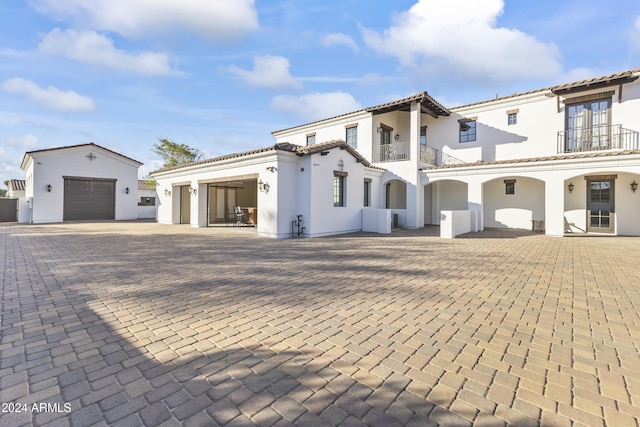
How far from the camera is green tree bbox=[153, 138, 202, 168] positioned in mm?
33094

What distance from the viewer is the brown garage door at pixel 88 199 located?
20312 mm

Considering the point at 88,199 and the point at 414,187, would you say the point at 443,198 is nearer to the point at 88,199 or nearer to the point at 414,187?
the point at 414,187

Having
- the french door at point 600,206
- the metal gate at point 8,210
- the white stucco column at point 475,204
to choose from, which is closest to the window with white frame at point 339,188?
the white stucco column at point 475,204

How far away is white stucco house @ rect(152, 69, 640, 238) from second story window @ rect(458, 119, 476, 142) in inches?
2.3

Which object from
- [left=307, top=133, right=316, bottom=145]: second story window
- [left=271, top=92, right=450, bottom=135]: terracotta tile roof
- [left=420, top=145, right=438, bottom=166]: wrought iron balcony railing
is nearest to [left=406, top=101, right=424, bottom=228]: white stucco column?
[left=271, top=92, right=450, bottom=135]: terracotta tile roof

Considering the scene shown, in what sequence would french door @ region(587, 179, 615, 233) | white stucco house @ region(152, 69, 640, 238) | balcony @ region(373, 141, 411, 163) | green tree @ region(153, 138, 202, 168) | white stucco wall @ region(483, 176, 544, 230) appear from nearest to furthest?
white stucco house @ region(152, 69, 640, 238) < french door @ region(587, 179, 615, 233) < white stucco wall @ region(483, 176, 544, 230) < balcony @ region(373, 141, 411, 163) < green tree @ region(153, 138, 202, 168)

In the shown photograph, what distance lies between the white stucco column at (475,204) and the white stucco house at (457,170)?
6 cm

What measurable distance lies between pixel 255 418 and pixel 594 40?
1483cm

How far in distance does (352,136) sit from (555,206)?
11.6 meters

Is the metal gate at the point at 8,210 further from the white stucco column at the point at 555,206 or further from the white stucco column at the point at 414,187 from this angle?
the white stucco column at the point at 555,206

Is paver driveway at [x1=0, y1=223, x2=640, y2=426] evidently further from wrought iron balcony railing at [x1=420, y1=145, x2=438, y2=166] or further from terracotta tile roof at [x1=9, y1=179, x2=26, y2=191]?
terracotta tile roof at [x1=9, y1=179, x2=26, y2=191]

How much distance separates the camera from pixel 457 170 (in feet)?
51.9

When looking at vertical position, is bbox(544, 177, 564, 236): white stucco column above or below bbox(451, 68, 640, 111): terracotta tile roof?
below

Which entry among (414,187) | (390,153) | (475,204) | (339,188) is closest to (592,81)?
(475,204)
